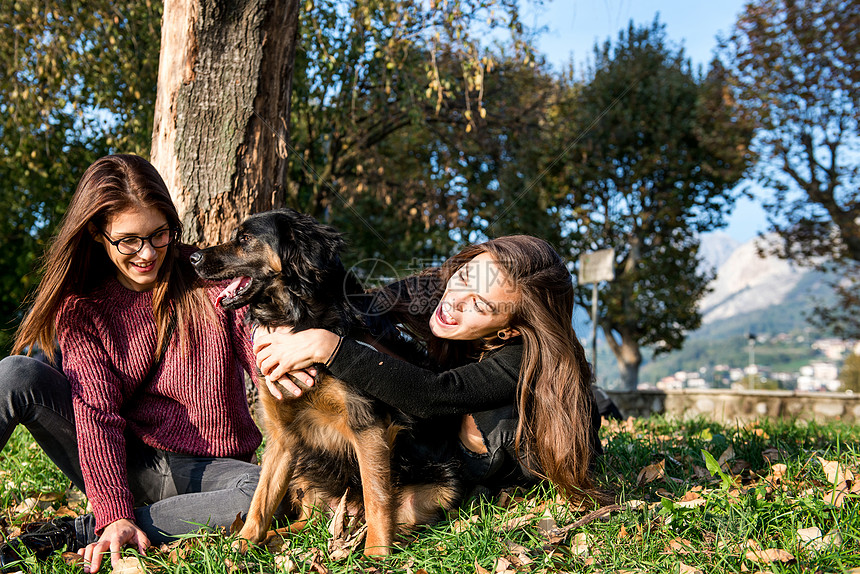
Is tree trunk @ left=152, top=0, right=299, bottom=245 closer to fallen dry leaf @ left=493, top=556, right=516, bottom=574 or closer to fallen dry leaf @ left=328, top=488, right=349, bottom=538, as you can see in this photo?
fallen dry leaf @ left=328, top=488, right=349, bottom=538

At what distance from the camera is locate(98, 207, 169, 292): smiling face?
256cm

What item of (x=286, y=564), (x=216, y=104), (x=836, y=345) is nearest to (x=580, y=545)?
(x=286, y=564)

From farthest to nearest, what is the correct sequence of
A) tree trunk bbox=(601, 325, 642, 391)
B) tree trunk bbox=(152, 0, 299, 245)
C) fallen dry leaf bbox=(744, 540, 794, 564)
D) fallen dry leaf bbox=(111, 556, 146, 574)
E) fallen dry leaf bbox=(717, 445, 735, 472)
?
tree trunk bbox=(601, 325, 642, 391) → tree trunk bbox=(152, 0, 299, 245) → fallen dry leaf bbox=(717, 445, 735, 472) → fallen dry leaf bbox=(111, 556, 146, 574) → fallen dry leaf bbox=(744, 540, 794, 564)

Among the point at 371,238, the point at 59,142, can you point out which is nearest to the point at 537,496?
the point at 59,142

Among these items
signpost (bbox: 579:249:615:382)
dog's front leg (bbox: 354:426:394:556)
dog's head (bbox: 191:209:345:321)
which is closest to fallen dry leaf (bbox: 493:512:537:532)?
dog's front leg (bbox: 354:426:394:556)

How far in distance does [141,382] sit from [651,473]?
2.56 meters

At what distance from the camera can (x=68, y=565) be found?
2.26 metres

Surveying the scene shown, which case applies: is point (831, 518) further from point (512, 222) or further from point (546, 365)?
point (512, 222)

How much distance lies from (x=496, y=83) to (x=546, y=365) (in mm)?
10044

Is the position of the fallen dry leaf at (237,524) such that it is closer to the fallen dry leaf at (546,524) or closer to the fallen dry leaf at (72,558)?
the fallen dry leaf at (72,558)

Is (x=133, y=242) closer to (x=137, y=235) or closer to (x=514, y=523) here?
(x=137, y=235)

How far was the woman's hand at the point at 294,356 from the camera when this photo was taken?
2.31 meters

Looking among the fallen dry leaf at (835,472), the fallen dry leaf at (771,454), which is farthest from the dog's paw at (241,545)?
the fallen dry leaf at (771,454)

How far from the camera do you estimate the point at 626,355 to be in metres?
18.8
